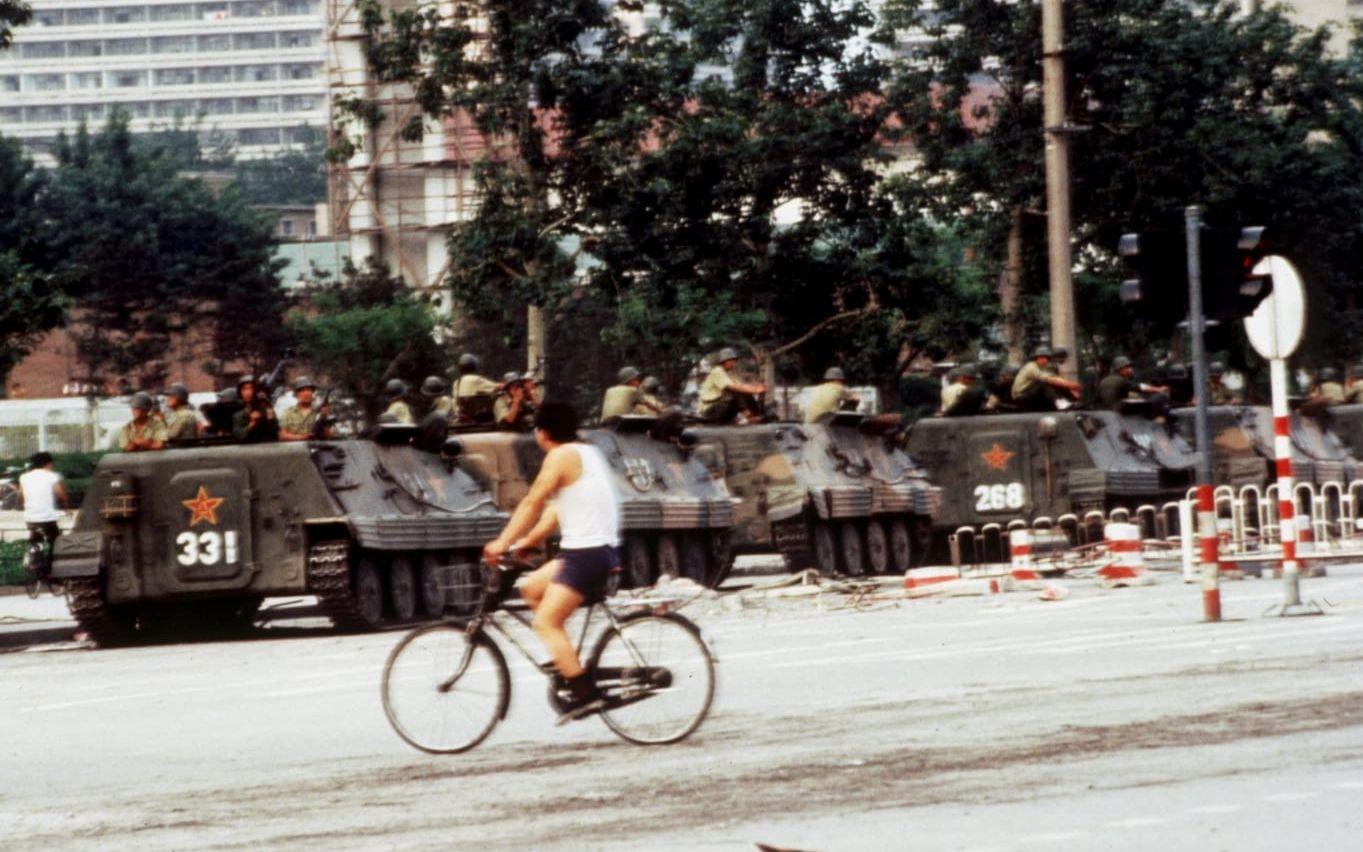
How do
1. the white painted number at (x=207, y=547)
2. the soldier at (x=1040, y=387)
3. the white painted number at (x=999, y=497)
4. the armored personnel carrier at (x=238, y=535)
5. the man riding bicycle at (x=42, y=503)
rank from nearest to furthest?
the armored personnel carrier at (x=238, y=535) < the white painted number at (x=207, y=547) < the man riding bicycle at (x=42, y=503) < the white painted number at (x=999, y=497) < the soldier at (x=1040, y=387)

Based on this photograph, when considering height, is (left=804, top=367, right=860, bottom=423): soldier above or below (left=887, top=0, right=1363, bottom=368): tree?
below

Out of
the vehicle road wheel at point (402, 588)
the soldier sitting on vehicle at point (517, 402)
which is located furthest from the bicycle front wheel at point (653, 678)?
the soldier sitting on vehicle at point (517, 402)

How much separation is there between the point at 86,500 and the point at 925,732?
14100 mm

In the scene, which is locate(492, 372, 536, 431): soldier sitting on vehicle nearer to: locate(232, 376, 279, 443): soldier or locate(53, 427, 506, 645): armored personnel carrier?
locate(53, 427, 506, 645): armored personnel carrier

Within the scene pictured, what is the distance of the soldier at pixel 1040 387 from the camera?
33.3 meters

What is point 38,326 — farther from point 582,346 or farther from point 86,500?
point 582,346

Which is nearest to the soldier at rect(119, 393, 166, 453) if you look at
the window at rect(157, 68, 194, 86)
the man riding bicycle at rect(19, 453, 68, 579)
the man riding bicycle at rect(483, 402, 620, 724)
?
the man riding bicycle at rect(19, 453, 68, 579)

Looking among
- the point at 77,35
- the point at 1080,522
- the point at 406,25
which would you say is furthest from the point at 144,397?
the point at 77,35

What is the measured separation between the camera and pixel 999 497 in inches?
1318

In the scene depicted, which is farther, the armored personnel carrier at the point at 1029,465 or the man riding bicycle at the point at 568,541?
the armored personnel carrier at the point at 1029,465

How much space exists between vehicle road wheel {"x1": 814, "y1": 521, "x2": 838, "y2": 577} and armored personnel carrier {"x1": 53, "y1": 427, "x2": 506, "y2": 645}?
6819mm

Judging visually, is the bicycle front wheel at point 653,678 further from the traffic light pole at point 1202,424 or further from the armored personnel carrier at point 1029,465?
the armored personnel carrier at point 1029,465

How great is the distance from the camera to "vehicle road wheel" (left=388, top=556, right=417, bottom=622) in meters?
25.7

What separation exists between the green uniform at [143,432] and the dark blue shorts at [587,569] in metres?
13.4
